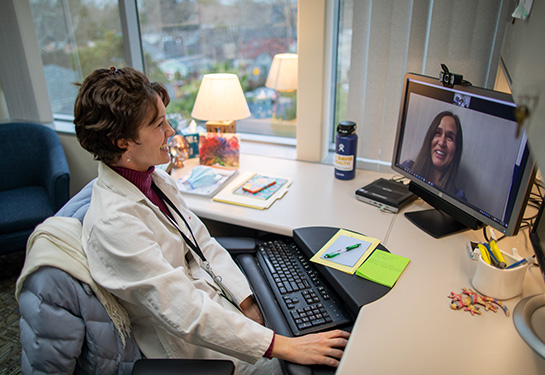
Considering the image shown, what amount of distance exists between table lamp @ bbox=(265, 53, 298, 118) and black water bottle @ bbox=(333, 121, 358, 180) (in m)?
0.46

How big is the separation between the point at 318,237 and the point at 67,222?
76 centimetres

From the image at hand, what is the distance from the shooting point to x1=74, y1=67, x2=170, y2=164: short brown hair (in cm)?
102

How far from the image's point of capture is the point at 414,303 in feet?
3.50

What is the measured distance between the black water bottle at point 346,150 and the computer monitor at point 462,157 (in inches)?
8.2

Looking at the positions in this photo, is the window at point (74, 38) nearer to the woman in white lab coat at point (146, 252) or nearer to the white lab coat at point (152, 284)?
the woman in white lab coat at point (146, 252)

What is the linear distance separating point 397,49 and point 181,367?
4.74 ft

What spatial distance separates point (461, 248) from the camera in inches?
51.2

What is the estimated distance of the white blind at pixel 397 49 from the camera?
1.53 m

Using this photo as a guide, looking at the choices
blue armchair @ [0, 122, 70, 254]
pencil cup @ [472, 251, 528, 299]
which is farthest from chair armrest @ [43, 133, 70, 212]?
pencil cup @ [472, 251, 528, 299]

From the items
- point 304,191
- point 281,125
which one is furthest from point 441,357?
point 281,125

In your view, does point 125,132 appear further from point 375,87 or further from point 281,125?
point 281,125

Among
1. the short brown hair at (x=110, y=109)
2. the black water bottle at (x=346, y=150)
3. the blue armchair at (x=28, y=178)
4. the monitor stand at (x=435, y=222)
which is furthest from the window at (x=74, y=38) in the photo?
the monitor stand at (x=435, y=222)

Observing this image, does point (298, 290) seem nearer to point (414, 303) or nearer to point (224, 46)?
point (414, 303)

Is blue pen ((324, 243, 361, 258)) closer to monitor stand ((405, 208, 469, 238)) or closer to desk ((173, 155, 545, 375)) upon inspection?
desk ((173, 155, 545, 375))
